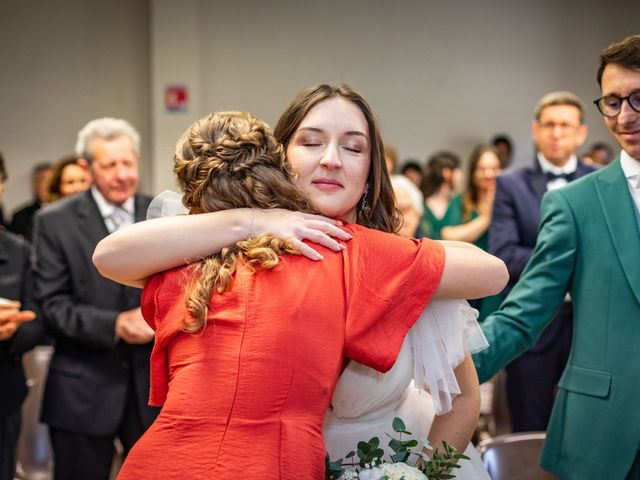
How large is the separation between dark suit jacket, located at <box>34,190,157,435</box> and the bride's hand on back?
5.63 feet

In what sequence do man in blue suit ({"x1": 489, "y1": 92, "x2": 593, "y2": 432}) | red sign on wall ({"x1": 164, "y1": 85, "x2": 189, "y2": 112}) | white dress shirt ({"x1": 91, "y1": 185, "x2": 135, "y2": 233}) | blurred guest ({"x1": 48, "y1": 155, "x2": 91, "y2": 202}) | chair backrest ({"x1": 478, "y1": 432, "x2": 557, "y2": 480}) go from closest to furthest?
chair backrest ({"x1": 478, "y1": 432, "x2": 557, "y2": 480}), white dress shirt ({"x1": 91, "y1": 185, "x2": 135, "y2": 233}), man in blue suit ({"x1": 489, "y1": 92, "x2": 593, "y2": 432}), blurred guest ({"x1": 48, "y1": 155, "x2": 91, "y2": 202}), red sign on wall ({"x1": 164, "y1": 85, "x2": 189, "y2": 112})

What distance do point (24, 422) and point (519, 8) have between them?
7.87 m

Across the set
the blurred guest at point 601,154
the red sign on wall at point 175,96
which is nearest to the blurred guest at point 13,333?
the red sign on wall at point 175,96

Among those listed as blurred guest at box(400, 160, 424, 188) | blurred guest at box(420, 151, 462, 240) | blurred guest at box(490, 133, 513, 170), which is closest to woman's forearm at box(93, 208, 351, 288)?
blurred guest at box(420, 151, 462, 240)

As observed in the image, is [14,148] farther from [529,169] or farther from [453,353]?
[453,353]

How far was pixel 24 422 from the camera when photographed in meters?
3.62

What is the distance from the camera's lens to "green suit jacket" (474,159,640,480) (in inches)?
83.3

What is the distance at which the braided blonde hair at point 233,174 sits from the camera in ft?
5.35

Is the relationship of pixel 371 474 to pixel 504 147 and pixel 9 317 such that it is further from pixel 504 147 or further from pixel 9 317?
pixel 504 147

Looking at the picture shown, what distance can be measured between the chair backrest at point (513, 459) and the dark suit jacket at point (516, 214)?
146cm

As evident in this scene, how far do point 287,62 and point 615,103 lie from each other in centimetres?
710

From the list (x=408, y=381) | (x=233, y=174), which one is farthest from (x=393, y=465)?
(x=233, y=174)

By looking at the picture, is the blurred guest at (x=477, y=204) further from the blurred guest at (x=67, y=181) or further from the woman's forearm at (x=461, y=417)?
the woman's forearm at (x=461, y=417)

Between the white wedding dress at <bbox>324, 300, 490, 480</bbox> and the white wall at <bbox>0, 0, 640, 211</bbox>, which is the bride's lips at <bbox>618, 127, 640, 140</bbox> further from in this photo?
the white wall at <bbox>0, 0, 640, 211</bbox>
